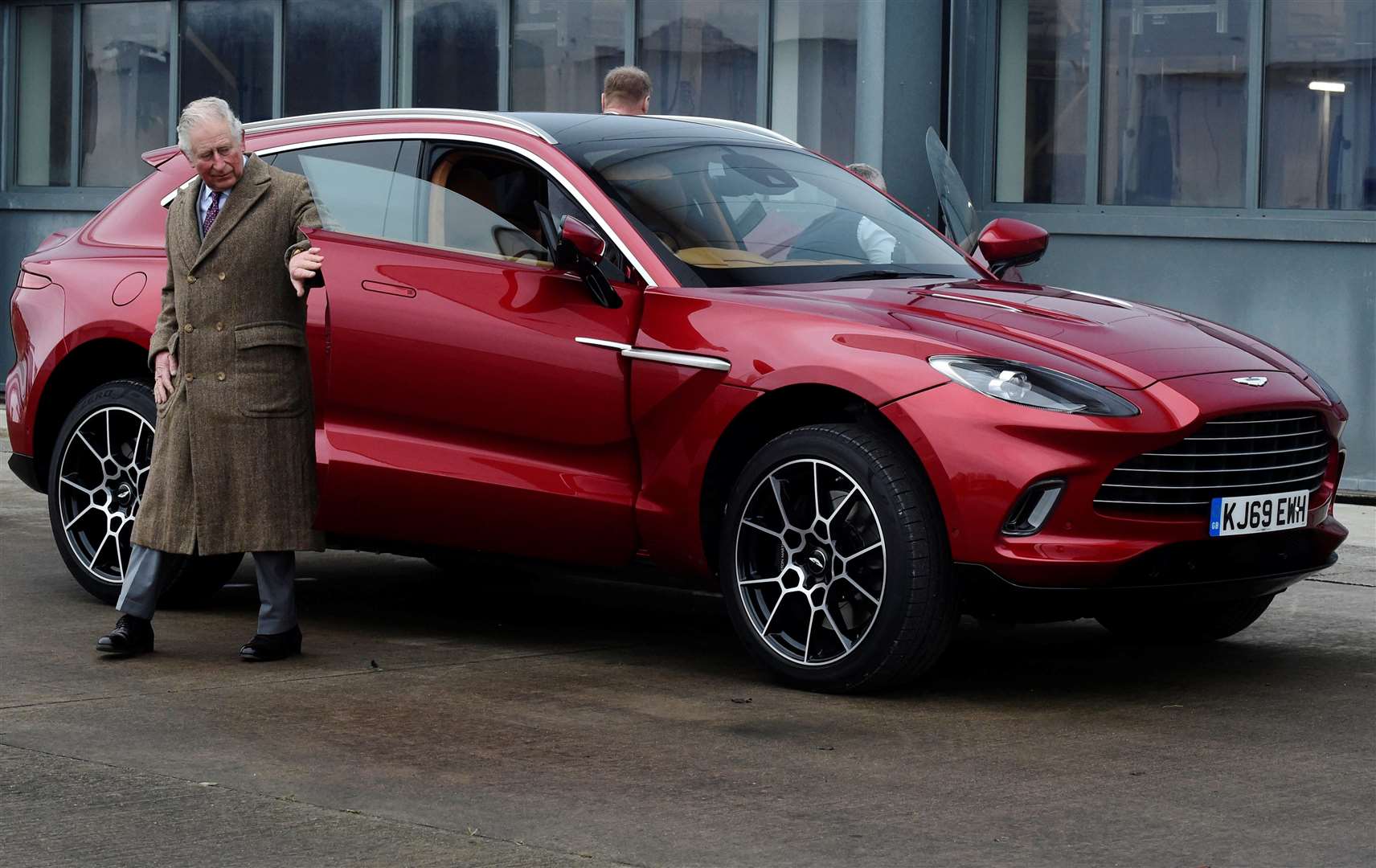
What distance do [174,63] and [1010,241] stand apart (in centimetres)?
1107

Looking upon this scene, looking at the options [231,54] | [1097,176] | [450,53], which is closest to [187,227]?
[1097,176]

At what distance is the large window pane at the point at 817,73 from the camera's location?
1414 cm

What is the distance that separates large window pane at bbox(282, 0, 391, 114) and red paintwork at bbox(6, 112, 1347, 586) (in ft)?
28.6

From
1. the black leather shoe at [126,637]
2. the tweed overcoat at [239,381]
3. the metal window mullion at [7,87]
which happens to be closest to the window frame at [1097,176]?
the tweed overcoat at [239,381]

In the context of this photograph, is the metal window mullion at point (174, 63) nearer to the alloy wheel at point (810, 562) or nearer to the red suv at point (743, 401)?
the red suv at point (743, 401)

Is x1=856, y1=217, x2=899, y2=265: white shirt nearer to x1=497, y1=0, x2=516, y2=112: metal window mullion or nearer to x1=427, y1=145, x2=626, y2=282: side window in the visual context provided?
x1=427, y1=145, x2=626, y2=282: side window

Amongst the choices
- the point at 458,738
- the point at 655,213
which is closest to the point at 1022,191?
the point at 655,213

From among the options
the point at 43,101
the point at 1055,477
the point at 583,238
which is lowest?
the point at 1055,477

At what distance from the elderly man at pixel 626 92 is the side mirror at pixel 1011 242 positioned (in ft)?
8.24

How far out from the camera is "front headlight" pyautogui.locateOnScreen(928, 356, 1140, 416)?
577 cm

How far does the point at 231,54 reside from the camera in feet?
54.7

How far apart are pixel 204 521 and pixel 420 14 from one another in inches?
379

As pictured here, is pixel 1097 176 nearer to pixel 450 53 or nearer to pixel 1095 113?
pixel 1095 113

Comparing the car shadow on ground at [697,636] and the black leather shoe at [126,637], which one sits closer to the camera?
the car shadow on ground at [697,636]
